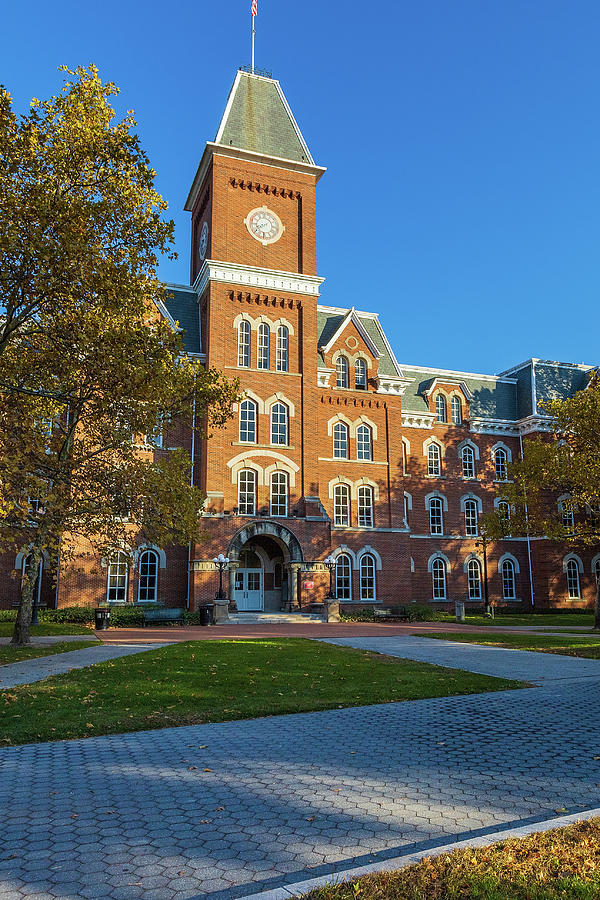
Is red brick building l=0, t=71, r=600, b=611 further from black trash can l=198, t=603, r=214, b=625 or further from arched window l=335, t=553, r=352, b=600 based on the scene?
black trash can l=198, t=603, r=214, b=625

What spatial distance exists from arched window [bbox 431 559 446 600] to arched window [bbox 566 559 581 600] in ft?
28.1

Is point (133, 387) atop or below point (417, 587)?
atop

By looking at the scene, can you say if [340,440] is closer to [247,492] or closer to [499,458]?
[247,492]

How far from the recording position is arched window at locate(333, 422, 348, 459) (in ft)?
122

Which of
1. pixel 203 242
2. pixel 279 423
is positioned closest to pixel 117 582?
pixel 279 423

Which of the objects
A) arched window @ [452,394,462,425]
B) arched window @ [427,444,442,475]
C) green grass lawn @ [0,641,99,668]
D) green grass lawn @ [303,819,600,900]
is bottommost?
green grass lawn @ [0,641,99,668]

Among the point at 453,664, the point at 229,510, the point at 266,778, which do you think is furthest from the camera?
the point at 229,510

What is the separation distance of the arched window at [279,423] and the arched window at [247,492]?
89.4 inches

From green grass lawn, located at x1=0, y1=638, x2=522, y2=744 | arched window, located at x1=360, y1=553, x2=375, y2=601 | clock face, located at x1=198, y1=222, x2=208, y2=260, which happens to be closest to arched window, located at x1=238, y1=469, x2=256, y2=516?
arched window, located at x1=360, y1=553, x2=375, y2=601

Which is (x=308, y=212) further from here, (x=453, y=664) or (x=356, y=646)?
(x=453, y=664)

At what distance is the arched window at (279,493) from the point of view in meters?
33.5

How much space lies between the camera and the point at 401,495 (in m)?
37.8

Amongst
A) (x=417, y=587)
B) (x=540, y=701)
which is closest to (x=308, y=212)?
(x=417, y=587)

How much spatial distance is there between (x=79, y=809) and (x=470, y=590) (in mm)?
38861
